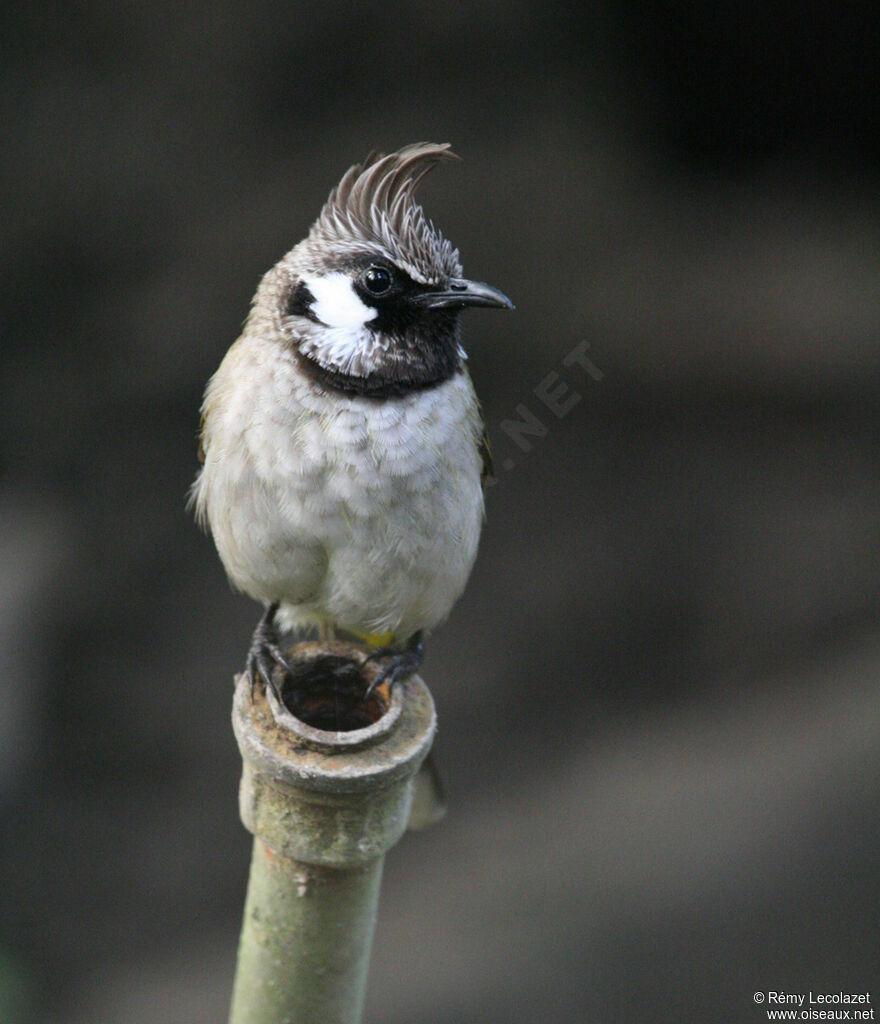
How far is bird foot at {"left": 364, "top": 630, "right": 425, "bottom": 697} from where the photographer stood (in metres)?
2.28

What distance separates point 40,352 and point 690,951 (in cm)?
437

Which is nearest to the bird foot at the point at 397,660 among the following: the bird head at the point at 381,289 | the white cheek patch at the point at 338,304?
the bird head at the point at 381,289

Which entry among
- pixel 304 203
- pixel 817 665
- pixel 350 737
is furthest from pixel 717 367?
pixel 350 737

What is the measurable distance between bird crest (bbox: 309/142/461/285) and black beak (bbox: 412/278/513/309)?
3 cm

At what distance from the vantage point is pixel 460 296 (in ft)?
7.95

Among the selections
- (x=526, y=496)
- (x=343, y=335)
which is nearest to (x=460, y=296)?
(x=343, y=335)

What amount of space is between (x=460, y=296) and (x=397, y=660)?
2.83ft

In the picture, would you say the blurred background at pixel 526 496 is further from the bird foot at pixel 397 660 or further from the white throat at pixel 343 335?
the white throat at pixel 343 335

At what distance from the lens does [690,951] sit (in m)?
5.17

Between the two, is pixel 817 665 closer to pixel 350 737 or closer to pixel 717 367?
pixel 717 367

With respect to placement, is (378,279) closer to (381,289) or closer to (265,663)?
(381,289)
